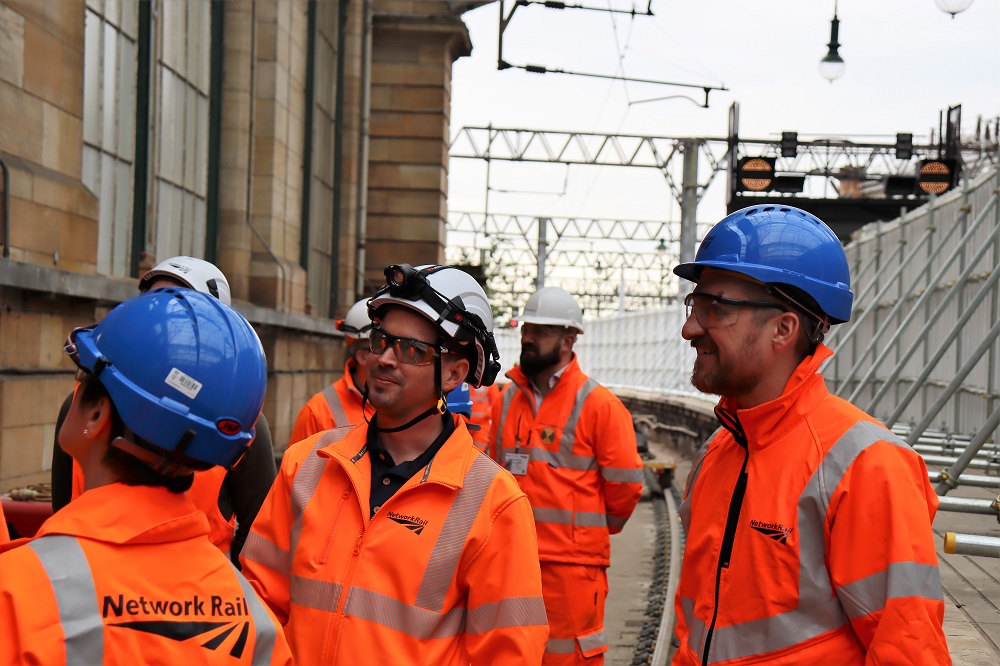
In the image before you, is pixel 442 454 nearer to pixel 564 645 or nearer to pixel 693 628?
pixel 693 628

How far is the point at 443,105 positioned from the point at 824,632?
19.8 metres

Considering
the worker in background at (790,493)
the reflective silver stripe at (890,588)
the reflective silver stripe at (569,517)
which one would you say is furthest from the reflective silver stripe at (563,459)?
the reflective silver stripe at (890,588)

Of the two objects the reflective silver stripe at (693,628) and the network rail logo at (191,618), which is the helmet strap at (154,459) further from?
the reflective silver stripe at (693,628)

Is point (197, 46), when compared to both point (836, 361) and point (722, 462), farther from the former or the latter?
point (722, 462)

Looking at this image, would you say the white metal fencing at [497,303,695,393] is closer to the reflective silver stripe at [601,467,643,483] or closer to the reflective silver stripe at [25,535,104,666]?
the reflective silver stripe at [601,467,643,483]

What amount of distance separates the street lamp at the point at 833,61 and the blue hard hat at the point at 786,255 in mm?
19123

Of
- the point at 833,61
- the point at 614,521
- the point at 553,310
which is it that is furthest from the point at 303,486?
the point at 833,61

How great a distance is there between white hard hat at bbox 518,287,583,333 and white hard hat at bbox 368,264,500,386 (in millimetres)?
3878

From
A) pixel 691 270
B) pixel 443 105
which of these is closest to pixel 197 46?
pixel 443 105

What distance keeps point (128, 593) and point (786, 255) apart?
1907 millimetres

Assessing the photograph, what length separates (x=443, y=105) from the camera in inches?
864

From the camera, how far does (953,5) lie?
14562mm

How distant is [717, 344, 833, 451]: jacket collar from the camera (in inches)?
121

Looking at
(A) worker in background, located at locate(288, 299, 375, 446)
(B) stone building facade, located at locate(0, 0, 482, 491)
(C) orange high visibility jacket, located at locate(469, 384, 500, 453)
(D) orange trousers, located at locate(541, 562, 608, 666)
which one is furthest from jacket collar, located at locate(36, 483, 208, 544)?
(C) orange high visibility jacket, located at locate(469, 384, 500, 453)
